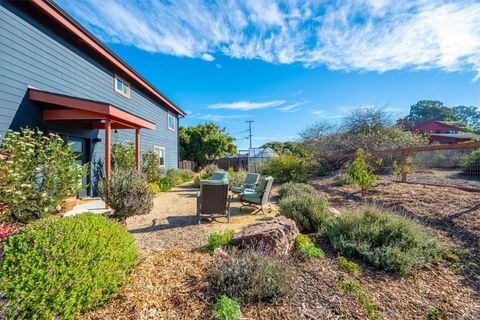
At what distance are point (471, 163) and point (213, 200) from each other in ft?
26.7

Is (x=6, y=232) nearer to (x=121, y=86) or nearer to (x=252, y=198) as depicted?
(x=252, y=198)

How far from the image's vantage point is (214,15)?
21.9ft

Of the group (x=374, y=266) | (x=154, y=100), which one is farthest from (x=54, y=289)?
(x=154, y=100)

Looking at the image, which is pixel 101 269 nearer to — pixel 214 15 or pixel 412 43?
pixel 214 15

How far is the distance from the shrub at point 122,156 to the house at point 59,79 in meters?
0.41

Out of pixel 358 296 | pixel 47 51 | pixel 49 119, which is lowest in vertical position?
pixel 358 296

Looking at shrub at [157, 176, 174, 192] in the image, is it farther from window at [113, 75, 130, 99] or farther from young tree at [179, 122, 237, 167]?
young tree at [179, 122, 237, 167]

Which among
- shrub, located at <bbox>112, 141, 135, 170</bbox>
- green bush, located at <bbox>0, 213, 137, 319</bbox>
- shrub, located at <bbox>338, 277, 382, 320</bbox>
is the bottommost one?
shrub, located at <bbox>338, 277, 382, 320</bbox>

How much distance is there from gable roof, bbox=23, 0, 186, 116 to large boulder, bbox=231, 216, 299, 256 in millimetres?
6729

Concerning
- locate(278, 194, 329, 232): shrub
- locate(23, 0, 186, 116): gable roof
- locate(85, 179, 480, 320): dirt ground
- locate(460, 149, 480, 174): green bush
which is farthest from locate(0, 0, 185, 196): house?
locate(460, 149, 480, 174): green bush

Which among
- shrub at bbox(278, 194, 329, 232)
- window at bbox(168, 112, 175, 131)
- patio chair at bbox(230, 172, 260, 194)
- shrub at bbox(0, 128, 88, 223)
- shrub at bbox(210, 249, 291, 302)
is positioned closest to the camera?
shrub at bbox(210, 249, 291, 302)

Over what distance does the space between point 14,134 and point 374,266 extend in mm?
6506

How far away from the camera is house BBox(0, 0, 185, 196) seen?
4926mm

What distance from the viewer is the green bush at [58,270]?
1.65 meters
